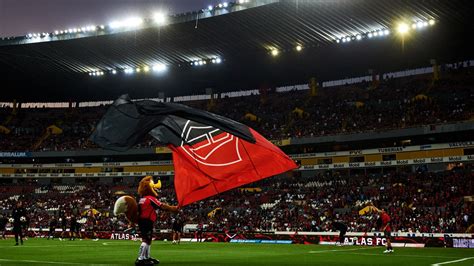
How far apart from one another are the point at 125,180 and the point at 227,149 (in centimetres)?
5235

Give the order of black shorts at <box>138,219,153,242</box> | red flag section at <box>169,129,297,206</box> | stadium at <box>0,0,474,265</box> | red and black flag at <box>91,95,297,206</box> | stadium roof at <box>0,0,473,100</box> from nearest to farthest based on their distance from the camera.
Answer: black shorts at <box>138,219,153,242</box> → red and black flag at <box>91,95,297,206</box> → red flag section at <box>169,129,297,206</box> → stadium at <box>0,0,474,265</box> → stadium roof at <box>0,0,473,100</box>

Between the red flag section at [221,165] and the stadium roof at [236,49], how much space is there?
96.5ft

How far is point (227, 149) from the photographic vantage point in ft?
45.2

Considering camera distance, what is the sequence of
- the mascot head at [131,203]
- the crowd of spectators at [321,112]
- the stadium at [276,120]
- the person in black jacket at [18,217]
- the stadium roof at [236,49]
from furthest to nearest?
the crowd of spectators at [321,112] → the stadium roof at [236,49] → the stadium at [276,120] → the person in black jacket at [18,217] → the mascot head at [131,203]

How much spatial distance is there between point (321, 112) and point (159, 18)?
20697 millimetres

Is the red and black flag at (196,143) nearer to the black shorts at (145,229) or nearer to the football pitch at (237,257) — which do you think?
the black shorts at (145,229)

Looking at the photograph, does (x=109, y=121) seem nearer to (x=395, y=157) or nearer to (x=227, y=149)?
(x=227, y=149)

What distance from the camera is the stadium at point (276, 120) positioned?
1475 inches

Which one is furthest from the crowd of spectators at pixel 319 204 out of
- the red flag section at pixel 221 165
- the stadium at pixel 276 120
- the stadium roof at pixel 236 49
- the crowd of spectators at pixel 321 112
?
the red flag section at pixel 221 165

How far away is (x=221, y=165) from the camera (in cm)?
1345

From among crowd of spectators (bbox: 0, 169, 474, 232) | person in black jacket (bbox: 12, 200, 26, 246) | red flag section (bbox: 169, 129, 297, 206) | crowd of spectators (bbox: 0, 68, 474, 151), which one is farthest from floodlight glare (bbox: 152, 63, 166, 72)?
red flag section (bbox: 169, 129, 297, 206)

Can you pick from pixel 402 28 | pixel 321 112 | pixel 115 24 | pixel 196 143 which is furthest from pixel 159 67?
pixel 196 143

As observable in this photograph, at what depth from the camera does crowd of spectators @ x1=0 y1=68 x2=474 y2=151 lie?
48.1 meters

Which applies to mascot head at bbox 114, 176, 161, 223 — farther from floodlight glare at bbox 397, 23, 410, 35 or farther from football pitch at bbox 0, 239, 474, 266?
floodlight glare at bbox 397, 23, 410, 35
